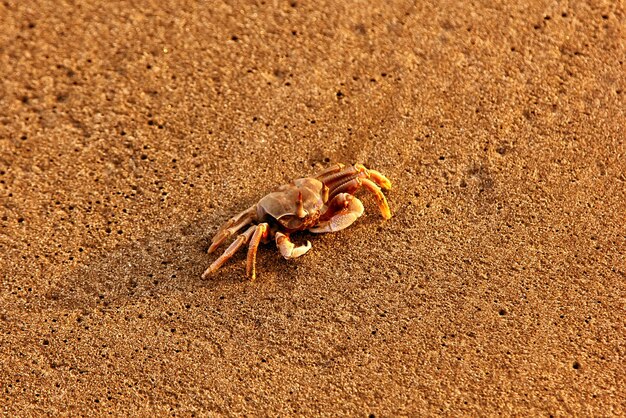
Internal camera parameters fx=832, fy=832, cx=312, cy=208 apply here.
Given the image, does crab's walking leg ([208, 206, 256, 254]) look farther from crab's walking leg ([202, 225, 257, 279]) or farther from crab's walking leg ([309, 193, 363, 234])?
crab's walking leg ([309, 193, 363, 234])

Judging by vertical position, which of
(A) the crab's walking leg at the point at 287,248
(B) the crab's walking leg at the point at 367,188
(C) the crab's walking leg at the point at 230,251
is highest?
(B) the crab's walking leg at the point at 367,188

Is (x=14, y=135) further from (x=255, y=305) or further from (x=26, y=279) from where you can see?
(x=255, y=305)

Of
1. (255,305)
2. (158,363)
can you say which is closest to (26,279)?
(158,363)

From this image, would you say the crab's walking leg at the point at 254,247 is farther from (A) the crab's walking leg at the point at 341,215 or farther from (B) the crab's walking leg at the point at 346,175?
(B) the crab's walking leg at the point at 346,175

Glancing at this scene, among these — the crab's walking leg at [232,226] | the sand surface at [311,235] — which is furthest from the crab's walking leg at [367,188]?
the crab's walking leg at [232,226]

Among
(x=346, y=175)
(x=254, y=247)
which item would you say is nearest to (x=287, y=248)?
(x=254, y=247)

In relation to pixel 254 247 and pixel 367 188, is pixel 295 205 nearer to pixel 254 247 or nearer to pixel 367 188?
pixel 254 247
